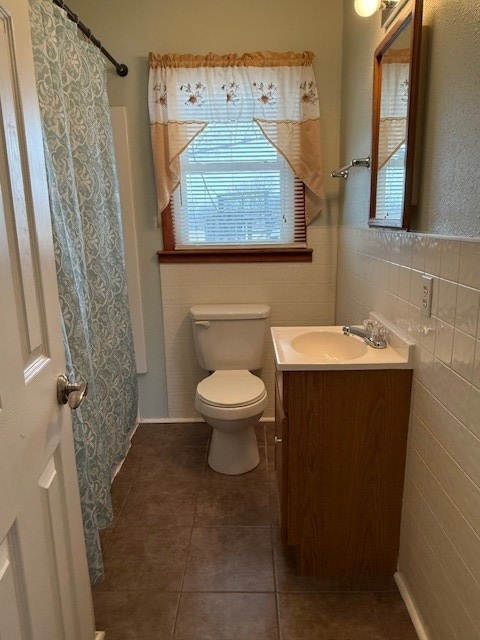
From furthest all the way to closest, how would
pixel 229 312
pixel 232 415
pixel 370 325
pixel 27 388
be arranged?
1. pixel 229 312
2. pixel 232 415
3. pixel 370 325
4. pixel 27 388

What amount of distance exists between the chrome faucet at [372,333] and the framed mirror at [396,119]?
1.26 ft

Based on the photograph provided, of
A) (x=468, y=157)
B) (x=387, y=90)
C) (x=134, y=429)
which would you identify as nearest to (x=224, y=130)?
(x=387, y=90)

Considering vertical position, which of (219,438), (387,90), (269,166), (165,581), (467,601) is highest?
(387,90)

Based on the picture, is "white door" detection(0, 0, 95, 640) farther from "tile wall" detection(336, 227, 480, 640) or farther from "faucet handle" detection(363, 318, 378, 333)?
"faucet handle" detection(363, 318, 378, 333)

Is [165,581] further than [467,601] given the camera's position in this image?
Yes

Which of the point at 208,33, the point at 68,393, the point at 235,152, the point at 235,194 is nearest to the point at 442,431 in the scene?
the point at 68,393

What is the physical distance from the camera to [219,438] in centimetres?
231

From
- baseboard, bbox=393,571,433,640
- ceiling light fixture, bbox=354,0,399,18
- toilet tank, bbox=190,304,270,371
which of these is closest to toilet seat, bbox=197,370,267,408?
toilet tank, bbox=190,304,270,371

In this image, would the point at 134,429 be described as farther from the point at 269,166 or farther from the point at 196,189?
the point at 269,166

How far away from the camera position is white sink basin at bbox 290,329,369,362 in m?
1.84

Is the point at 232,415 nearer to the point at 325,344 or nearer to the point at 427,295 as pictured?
the point at 325,344

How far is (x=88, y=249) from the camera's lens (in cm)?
186

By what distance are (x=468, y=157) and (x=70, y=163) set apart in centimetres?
124

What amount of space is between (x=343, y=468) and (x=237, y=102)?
195cm
